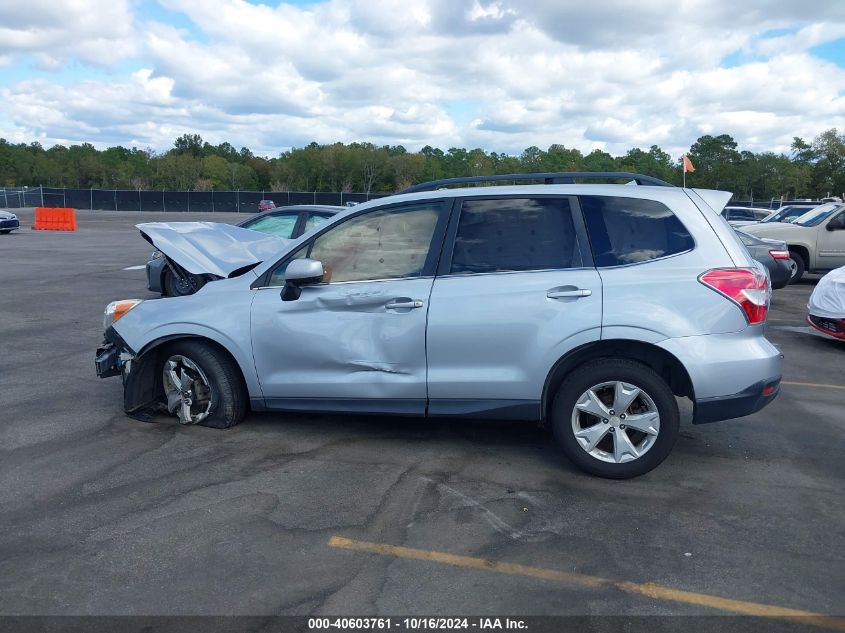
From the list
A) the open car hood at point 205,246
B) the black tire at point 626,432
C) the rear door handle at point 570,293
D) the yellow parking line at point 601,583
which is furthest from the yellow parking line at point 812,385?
the open car hood at point 205,246

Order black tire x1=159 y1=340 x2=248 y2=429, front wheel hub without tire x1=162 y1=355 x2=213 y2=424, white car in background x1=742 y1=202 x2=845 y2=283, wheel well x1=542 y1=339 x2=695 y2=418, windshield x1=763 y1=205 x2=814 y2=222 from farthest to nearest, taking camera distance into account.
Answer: windshield x1=763 y1=205 x2=814 y2=222, white car in background x1=742 y1=202 x2=845 y2=283, front wheel hub without tire x1=162 y1=355 x2=213 y2=424, black tire x1=159 y1=340 x2=248 y2=429, wheel well x1=542 y1=339 x2=695 y2=418

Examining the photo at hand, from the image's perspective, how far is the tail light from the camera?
16.1 ft

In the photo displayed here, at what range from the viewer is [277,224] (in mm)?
12438

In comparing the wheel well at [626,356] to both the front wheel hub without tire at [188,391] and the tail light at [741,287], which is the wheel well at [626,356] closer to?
the tail light at [741,287]

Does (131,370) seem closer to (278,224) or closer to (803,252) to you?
(278,224)

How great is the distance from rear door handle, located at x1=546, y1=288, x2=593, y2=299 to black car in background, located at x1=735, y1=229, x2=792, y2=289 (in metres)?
10.1

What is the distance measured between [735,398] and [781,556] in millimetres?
1162

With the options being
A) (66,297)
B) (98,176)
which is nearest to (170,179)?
(98,176)

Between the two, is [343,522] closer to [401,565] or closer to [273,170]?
[401,565]

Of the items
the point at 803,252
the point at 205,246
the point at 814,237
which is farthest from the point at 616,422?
the point at 803,252

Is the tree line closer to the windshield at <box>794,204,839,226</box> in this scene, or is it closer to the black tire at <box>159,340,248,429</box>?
the windshield at <box>794,204,839,226</box>

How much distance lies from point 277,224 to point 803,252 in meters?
11.1

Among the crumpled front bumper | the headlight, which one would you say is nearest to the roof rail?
the crumpled front bumper

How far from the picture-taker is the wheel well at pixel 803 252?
16.5 m
